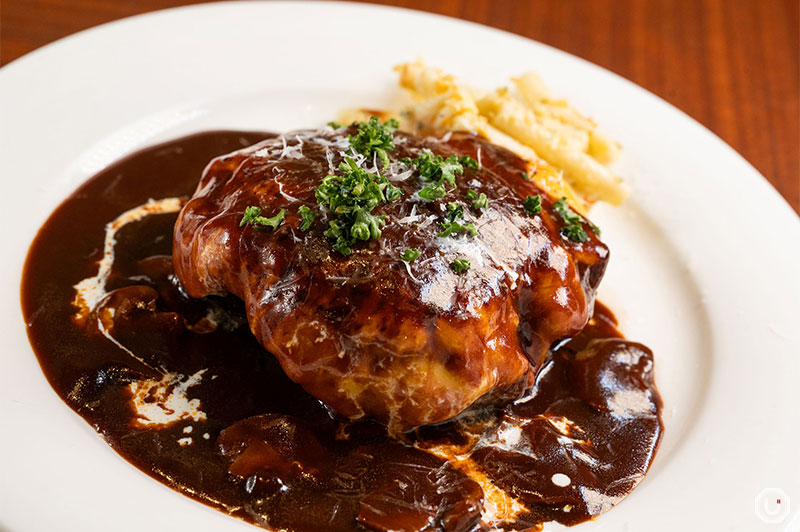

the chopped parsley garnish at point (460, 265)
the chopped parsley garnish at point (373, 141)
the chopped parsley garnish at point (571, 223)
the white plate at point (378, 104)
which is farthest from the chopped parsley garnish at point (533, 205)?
the white plate at point (378, 104)

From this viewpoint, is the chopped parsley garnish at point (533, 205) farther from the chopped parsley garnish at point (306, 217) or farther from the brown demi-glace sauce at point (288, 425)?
the chopped parsley garnish at point (306, 217)

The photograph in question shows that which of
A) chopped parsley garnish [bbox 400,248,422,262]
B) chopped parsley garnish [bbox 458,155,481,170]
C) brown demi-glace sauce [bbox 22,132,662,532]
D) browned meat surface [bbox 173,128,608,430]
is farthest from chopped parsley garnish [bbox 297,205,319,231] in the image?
chopped parsley garnish [bbox 458,155,481,170]

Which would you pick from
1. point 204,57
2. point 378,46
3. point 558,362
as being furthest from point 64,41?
point 558,362

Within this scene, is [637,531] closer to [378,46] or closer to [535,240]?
[535,240]

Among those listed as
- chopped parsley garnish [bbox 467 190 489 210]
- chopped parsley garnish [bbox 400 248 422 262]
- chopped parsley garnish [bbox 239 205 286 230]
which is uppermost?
chopped parsley garnish [bbox 239 205 286 230]

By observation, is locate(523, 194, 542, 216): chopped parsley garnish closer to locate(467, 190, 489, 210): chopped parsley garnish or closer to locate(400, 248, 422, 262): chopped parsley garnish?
locate(467, 190, 489, 210): chopped parsley garnish

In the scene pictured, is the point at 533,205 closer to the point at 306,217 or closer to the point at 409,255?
the point at 409,255
